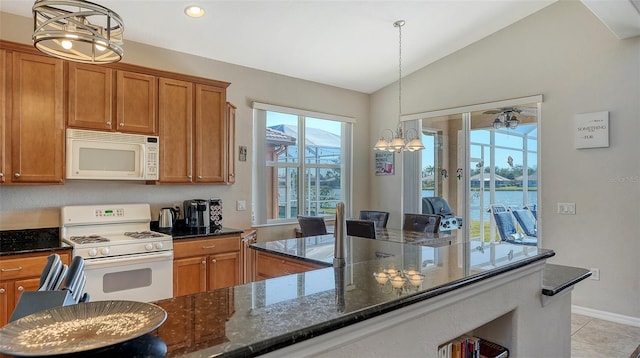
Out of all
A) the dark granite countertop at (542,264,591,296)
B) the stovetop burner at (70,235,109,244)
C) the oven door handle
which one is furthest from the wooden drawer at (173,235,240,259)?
the dark granite countertop at (542,264,591,296)

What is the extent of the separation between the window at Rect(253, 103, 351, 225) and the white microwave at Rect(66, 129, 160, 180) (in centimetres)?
149

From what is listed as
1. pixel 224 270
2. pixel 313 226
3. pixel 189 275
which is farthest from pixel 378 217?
pixel 189 275

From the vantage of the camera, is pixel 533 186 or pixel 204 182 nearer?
pixel 204 182

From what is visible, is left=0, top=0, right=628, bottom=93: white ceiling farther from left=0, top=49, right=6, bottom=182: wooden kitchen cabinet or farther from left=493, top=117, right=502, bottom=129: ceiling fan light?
left=493, top=117, right=502, bottom=129: ceiling fan light

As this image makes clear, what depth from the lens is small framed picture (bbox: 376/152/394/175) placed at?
5777 mm

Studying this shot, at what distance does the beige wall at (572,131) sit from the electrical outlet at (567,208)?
0.04 m

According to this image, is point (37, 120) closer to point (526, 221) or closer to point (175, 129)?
point (175, 129)

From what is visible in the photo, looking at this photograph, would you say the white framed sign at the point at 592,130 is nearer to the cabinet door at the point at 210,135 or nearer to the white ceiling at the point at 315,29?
the white ceiling at the point at 315,29

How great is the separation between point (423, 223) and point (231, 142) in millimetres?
2376

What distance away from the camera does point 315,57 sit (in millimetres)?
4613

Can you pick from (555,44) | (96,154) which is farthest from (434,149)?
(96,154)

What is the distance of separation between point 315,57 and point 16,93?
2935mm

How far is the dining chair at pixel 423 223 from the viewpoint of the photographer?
426 cm

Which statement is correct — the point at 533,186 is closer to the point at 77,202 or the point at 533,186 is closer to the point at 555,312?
the point at 555,312
